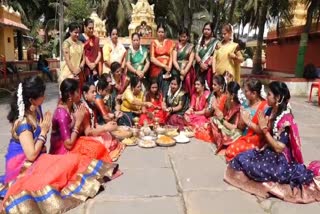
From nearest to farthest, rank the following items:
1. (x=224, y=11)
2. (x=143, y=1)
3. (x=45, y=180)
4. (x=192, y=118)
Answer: (x=45, y=180) → (x=192, y=118) → (x=143, y=1) → (x=224, y=11)

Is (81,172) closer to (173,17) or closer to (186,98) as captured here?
(186,98)

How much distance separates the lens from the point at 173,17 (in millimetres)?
23828

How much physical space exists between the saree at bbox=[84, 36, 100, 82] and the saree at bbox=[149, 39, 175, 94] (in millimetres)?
1032

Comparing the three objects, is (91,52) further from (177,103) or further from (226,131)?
(226,131)

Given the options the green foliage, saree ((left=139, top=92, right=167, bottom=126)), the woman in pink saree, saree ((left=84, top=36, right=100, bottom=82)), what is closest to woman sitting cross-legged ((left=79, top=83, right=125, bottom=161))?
saree ((left=139, top=92, right=167, bottom=126))

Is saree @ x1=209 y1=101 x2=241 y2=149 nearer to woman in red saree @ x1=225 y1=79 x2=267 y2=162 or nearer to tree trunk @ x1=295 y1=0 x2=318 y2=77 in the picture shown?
woman in red saree @ x1=225 y1=79 x2=267 y2=162

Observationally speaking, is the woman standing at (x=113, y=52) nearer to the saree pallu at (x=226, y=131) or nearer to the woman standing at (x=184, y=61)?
the woman standing at (x=184, y=61)

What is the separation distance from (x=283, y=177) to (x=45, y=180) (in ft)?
7.14

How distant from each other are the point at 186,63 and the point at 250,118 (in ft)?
8.57

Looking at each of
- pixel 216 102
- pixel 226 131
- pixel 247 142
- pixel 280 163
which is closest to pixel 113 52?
pixel 216 102

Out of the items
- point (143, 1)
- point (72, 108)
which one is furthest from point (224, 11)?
point (72, 108)

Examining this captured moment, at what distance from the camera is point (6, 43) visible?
19.4 meters

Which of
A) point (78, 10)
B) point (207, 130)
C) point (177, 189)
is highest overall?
point (78, 10)

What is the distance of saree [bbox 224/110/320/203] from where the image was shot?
3.48 meters
